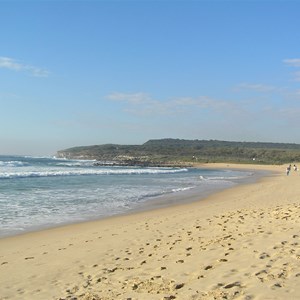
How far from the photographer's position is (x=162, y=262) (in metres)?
7.52

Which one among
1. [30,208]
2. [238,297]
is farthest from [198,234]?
[30,208]

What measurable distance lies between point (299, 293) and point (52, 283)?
13.1 ft

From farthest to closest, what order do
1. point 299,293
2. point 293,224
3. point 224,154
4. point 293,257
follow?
point 224,154 → point 293,224 → point 293,257 → point 299,293

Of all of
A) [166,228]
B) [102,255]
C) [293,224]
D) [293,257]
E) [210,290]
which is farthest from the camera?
[166,228]

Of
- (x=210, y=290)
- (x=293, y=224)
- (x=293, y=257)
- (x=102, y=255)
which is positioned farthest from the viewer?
(x=293, y=224)

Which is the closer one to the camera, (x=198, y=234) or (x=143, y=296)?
(x=143, y=296)

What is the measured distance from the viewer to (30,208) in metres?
18.0

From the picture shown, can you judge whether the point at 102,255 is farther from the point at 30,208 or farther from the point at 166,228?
the point at 30,208

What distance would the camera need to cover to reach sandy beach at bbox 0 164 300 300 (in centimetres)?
578

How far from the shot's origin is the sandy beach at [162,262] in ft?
19.0

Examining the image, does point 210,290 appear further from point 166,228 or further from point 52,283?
point 166,228

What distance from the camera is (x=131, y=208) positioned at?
18.7 m

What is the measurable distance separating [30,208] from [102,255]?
10092 millimetres

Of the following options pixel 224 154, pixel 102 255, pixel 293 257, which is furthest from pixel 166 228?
pixel 224 154
